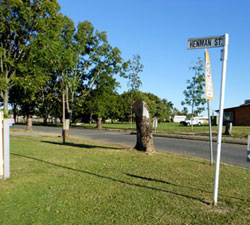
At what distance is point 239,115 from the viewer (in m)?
42.7

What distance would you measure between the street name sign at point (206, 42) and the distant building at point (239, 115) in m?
40.8

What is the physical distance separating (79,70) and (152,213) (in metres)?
22.1

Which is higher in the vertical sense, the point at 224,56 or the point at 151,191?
the point at 224,56

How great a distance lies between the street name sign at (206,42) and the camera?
4.29 meters

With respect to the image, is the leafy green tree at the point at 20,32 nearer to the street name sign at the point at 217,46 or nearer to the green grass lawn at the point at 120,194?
the green grass lawn at the point at 120,194

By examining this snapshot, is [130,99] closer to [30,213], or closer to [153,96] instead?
[30,213]

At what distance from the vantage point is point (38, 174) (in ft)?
20.4

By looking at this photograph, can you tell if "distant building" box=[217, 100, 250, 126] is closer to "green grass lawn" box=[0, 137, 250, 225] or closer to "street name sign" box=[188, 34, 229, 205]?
"green grass lawn" box=[0, 137, 250, 225]

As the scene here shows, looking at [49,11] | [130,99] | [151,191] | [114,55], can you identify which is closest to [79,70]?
[114,55]

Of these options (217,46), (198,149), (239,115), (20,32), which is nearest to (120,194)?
(217,46)

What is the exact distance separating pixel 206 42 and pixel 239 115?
4229 cm

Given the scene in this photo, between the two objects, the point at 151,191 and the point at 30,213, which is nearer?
the point at 30,213

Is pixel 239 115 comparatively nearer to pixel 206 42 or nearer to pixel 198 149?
pixel 198 149

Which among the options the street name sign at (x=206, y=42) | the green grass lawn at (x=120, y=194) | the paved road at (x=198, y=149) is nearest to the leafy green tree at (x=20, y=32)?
the paved road at (x=198, y=149)
